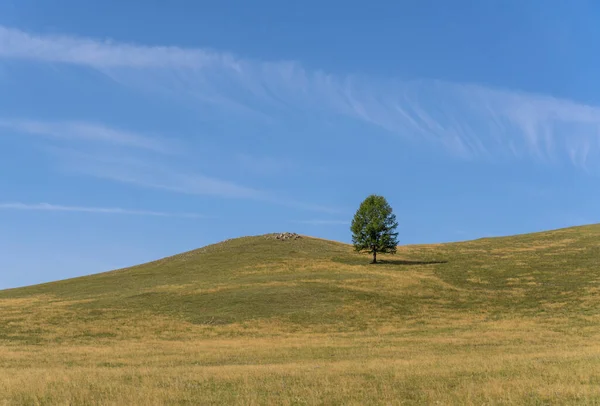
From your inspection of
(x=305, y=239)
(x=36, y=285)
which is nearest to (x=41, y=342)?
(x=36, y=285)

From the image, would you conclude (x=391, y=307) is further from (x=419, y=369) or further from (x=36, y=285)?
(x=36, y=285)

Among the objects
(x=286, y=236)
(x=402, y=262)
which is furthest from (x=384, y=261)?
(x=286, y=236)

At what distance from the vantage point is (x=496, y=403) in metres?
13.8

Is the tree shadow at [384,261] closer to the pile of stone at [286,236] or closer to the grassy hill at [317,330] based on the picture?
the grassy hill at [317,330]

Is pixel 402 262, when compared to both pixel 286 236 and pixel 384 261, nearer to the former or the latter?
pixel 384 261

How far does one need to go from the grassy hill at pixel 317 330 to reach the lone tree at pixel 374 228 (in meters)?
3.47

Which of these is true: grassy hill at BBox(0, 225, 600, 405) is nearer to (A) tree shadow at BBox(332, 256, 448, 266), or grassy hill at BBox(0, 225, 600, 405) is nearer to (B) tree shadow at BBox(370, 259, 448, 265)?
(B) tree shadow at BBox(370, 259, 448, 265)

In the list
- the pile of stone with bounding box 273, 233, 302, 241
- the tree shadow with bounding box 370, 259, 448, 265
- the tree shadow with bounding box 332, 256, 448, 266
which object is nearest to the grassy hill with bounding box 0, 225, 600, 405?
the tree shadow with bounding box 370, 259, 448, 265

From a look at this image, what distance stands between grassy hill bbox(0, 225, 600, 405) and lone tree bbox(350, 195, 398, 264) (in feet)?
11.4

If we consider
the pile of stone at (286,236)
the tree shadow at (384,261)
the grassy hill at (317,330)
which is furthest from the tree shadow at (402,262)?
the pile of stone at (286,236)

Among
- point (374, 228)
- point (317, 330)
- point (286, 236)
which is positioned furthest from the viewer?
point (286, 236)

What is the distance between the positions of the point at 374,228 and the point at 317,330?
48612mm

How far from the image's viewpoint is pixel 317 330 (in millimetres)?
46562

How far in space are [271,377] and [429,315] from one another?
3609cm
